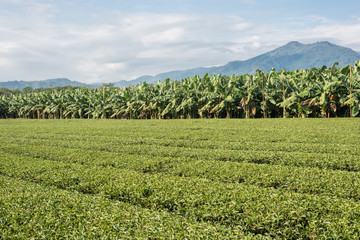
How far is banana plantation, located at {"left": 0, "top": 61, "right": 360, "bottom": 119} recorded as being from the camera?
63.7ft

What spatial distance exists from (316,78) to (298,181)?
1807cm

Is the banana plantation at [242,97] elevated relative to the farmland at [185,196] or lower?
elevated

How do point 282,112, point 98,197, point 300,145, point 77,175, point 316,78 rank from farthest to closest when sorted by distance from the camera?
1. point 282,112
2. point 316,78
3. point 300,145
4. point 77,175
5. point 98,197

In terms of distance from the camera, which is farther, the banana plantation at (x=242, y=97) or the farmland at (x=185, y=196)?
the banana plantation at (x=242, y=97)

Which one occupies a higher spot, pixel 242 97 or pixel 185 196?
pixel 242 97

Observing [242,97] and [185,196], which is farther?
[242,97]

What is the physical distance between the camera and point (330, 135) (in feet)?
34.4

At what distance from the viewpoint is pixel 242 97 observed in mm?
22594

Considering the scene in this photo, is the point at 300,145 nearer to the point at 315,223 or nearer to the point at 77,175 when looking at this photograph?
the point at 315,223

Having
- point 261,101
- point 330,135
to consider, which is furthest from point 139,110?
point 330,135

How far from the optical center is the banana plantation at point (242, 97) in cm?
1942

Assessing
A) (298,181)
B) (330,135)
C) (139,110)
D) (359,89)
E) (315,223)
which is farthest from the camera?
(139,110)

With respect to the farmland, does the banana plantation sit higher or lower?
higher

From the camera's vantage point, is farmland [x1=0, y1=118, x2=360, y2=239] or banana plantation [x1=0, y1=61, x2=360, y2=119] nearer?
farmland [x1=0, y1=118, x2=360, y2=239]
